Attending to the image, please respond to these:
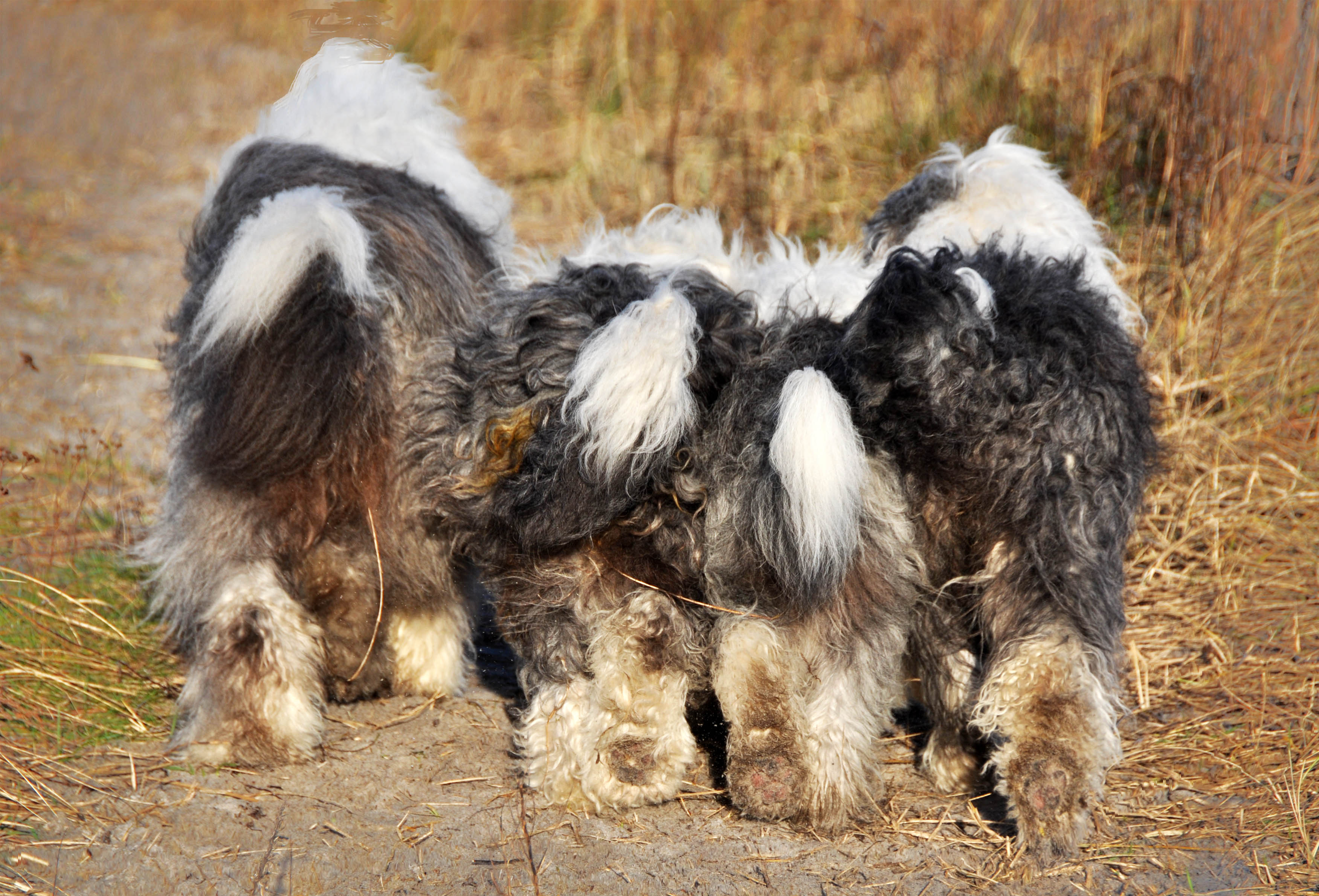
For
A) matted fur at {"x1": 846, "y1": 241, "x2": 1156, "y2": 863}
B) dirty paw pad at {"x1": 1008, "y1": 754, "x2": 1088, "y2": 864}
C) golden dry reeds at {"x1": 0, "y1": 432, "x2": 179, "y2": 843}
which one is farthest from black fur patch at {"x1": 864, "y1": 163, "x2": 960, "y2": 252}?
golden dry reeds at {"x1": 0, "y1": 432, "x2": 179, "y2": 843}

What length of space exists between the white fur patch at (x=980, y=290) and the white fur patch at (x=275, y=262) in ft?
5.63

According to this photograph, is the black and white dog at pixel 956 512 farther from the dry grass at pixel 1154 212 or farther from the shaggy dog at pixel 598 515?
the dry grass at pixel 1154 212

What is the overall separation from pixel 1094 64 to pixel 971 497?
3816mm

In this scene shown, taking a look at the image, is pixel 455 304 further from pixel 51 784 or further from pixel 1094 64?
pixel 1094 64

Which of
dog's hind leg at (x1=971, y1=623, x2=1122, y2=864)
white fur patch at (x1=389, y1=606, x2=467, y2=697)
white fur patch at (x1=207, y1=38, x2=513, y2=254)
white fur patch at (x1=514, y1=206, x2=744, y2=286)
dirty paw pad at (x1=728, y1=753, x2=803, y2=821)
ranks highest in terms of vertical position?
white fur patch at (x1=207, y1=38, x2=513, y2=254)

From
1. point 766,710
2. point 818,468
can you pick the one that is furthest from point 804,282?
point 766,710

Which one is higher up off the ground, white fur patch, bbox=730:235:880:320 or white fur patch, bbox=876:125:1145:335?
white fur patch, bbox=876:125:1145:335

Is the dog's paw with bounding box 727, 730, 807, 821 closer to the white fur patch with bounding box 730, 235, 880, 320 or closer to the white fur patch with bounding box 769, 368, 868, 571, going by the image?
the white fur patch with bounding box 769, 368, 868, 571

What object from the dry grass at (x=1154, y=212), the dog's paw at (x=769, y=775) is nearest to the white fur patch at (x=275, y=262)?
the dry grass at (x=1154, y=212)

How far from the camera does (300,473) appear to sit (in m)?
3.35

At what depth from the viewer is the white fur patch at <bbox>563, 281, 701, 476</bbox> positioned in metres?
2.96

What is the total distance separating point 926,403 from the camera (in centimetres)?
294

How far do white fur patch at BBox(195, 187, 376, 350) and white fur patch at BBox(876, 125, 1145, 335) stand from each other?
1752 millimetres

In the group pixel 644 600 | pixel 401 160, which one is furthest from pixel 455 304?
pixel 644 600
